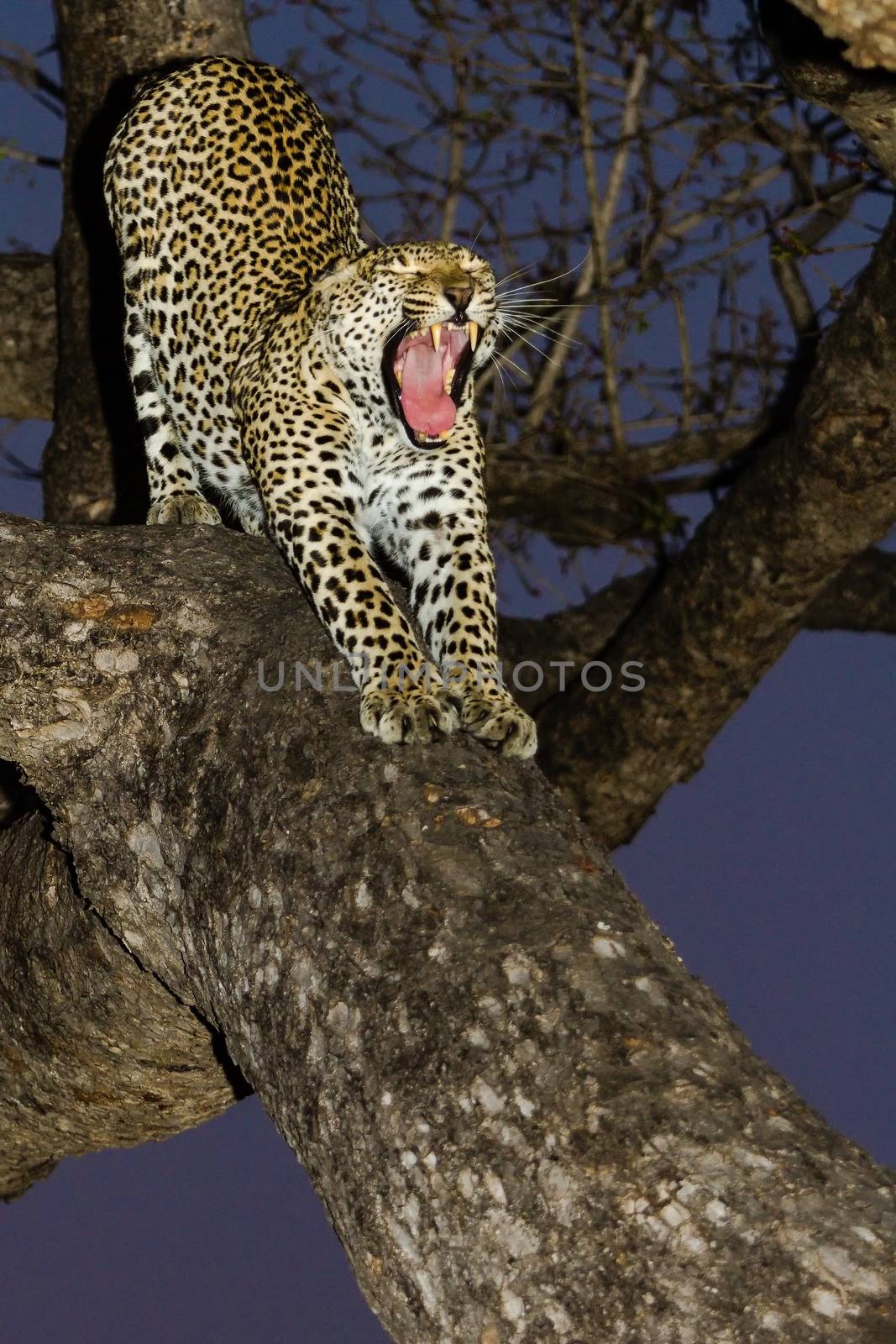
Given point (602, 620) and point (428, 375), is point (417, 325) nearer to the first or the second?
point (428, 375)

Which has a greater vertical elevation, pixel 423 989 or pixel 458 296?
pixel 458 296

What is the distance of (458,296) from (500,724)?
1.18 m

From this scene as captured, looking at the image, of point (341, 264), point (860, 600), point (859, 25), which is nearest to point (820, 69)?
point (859, 25)

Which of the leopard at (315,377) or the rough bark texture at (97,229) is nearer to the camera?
the leopard at (315,377)

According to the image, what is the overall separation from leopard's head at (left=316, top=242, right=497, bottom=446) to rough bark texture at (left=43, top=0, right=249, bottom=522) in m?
2.06

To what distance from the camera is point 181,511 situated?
16.4 ft

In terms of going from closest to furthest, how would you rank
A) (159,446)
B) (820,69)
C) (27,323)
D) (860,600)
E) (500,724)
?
(820,69) → (500,724) → (159,446) → (27,323) → (860,600)

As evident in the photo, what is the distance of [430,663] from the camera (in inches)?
155

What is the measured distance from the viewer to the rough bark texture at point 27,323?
6.78m

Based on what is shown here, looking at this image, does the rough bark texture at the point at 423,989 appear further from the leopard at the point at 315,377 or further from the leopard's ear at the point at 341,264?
the leopard's ear at the point at 341,264

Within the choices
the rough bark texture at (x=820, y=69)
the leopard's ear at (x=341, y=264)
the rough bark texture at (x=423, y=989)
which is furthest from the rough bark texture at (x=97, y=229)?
the rough bark texture at (x=820, y=69)

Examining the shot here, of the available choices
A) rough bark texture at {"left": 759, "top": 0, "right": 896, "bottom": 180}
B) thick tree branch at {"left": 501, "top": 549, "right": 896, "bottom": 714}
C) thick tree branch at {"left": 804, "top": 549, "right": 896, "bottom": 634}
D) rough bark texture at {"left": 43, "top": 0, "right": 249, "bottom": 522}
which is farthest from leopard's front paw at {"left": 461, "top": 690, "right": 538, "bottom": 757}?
thick tree branch at {"left": 804, "top": 549, "right": 896, "bottom": 634}

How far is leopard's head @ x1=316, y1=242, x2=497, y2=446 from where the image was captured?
4.12 metres

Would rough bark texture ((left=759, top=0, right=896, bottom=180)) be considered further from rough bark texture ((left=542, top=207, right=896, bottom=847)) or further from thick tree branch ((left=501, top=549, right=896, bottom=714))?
thick tree branch ((left=501, top=549, right=896, bottom=714))
